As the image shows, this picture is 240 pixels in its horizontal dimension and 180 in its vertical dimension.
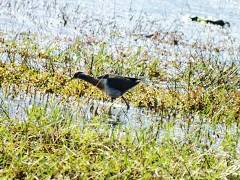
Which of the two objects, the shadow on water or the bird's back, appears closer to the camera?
the shadow on water

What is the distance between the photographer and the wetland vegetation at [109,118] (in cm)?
571

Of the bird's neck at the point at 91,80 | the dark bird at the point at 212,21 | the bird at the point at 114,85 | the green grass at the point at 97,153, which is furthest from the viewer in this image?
the dark bird at the point at 212,21

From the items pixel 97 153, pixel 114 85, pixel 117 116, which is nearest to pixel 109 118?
pixel 117 116

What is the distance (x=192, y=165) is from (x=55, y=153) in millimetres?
1236

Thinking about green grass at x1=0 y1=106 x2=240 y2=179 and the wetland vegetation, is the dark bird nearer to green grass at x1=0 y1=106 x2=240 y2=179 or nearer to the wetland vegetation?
the wetland vegetation

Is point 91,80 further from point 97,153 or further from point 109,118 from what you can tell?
point 97,153

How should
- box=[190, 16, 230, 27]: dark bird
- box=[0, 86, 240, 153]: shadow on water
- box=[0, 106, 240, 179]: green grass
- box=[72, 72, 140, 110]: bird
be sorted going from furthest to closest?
box=[190, 16, 230, 27]: dark bird
box=[72, 72, 140, 110]: bird
box=[0, 86, 240, 153]: shadow on water
box=[0, 106, 240, 179]: green grass

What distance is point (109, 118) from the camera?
26.6 ft

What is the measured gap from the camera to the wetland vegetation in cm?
571

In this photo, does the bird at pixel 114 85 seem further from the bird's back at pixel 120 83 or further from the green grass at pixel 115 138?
the green grass at pixel 115 138

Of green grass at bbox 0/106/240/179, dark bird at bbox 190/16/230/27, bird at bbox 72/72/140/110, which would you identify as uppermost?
dark bird at bbox 190/16/230/27

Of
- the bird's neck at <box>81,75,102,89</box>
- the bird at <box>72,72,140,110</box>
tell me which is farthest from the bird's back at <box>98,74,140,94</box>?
the bird's neck at <box>81,75,102,89</box>

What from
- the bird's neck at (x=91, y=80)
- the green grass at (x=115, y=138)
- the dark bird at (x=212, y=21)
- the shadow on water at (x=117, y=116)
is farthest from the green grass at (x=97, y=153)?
the dark bird at (x=212, y=21)

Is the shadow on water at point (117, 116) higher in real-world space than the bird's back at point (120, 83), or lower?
lower
